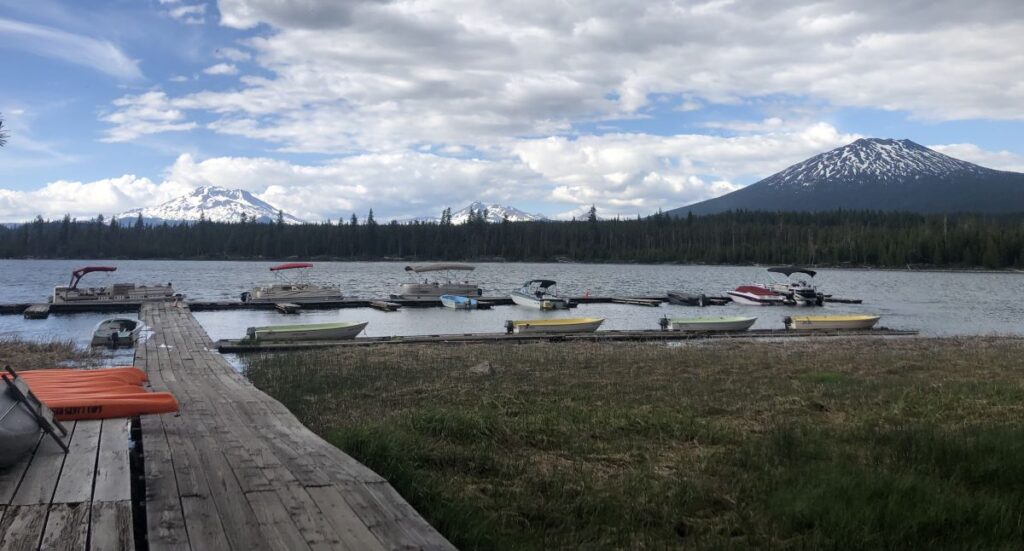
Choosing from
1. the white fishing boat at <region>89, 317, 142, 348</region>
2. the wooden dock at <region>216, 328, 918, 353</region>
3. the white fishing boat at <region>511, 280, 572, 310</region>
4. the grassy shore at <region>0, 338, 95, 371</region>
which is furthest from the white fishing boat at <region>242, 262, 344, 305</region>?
the grassy shore at <region>0, 338, 95, 371</region>

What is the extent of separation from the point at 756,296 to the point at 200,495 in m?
54.2

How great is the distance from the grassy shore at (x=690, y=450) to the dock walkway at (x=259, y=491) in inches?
25.8

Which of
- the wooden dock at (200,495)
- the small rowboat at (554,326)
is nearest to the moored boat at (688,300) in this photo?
the small rowboat at (554,326)

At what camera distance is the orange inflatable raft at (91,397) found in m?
7.38

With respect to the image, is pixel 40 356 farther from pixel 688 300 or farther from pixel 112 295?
pixel 688 300

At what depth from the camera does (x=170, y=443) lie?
7156 millimetres

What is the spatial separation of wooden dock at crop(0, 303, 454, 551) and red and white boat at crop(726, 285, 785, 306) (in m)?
51.4

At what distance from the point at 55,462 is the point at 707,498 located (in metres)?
5.57

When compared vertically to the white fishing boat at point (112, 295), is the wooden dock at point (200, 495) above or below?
above

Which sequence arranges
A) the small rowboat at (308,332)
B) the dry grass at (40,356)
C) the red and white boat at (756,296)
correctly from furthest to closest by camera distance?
the red and white boat at (756,296), the small rowboat at (308,332), the dry grass at (40,356)

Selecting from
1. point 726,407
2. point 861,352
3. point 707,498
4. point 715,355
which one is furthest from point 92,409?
point 861,352

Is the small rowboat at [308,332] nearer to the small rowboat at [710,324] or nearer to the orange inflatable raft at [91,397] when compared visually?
the small rowboat at [710,324]

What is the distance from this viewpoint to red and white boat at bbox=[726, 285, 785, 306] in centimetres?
5531

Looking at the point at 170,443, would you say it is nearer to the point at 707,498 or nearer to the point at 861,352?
the point at 707,498
